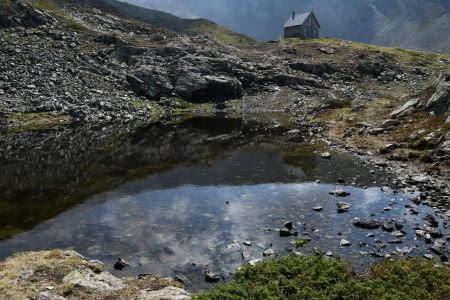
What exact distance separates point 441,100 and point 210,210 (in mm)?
37074

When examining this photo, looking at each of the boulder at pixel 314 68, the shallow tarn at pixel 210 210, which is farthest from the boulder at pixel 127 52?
the shallow tarn at pixel 210 210

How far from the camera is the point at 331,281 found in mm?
19094

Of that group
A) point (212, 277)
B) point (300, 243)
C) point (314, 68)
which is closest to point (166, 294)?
point (212, 277)

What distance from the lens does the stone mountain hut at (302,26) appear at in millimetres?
178750

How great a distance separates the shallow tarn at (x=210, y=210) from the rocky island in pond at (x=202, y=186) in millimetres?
142

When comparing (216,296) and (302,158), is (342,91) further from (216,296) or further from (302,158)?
(216,296)

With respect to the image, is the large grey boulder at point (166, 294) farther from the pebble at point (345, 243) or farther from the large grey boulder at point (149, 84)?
the large grey boulder at point (149, 84)

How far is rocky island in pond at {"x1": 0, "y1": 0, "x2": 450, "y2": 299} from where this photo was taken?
20141 millimetres

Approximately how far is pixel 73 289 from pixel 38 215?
14.0 meters

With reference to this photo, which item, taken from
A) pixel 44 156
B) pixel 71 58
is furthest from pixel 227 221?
pixel 71 58

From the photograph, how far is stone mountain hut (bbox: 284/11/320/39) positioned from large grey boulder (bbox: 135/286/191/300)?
171 m

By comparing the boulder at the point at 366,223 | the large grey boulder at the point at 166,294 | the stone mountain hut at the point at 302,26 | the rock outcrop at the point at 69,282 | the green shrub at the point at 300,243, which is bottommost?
the rock outcrop at the point at 69,282

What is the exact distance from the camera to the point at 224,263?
2295cm

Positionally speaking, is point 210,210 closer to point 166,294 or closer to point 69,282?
point 166,294
